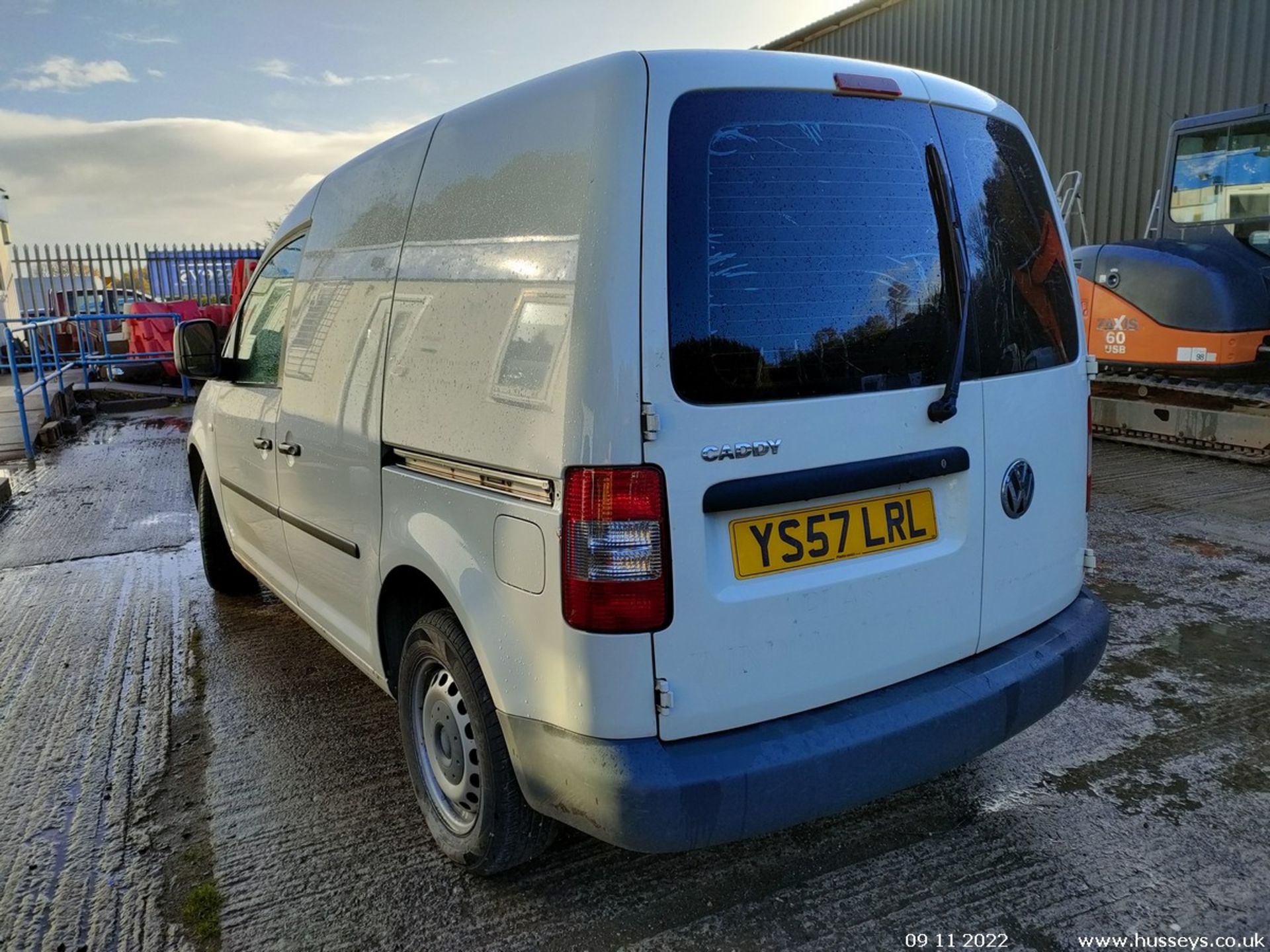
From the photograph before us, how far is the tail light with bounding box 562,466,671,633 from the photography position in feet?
6.50

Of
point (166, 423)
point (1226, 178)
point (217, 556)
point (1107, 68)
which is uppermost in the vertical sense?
point (1107, 68)

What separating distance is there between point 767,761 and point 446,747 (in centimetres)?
103

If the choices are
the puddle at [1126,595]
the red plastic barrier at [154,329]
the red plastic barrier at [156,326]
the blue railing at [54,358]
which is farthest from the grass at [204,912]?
the red plastic barrier at [154,329]

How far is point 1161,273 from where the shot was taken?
7973 millimetres

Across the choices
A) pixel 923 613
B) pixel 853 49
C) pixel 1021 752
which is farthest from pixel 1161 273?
pixel 853 49

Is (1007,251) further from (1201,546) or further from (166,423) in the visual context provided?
(166,423)

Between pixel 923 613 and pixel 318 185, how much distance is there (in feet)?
8.91

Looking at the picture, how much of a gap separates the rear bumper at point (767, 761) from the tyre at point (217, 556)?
3.27m

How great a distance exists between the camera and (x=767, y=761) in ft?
6.87

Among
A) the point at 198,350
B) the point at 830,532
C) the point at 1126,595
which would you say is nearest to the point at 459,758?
the point at 830,532

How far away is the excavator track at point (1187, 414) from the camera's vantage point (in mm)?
7570

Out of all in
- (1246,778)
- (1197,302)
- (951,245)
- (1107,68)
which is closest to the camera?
(951,245)

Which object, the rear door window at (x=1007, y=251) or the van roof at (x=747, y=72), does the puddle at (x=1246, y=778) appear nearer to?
the rear door window at (x=1007, y=251)

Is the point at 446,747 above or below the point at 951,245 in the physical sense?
below
